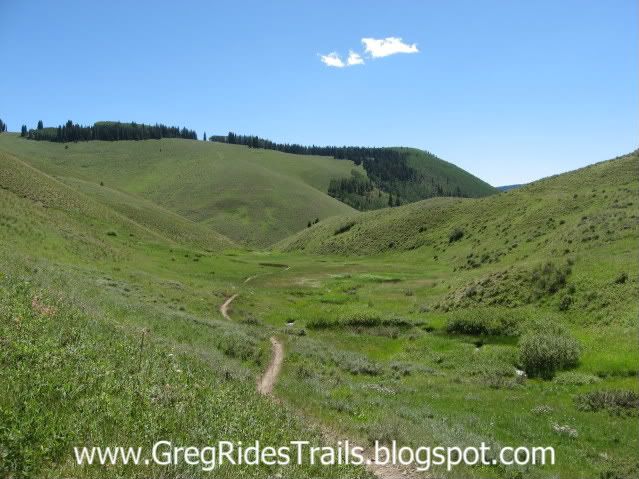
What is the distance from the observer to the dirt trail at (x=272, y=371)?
1769cm

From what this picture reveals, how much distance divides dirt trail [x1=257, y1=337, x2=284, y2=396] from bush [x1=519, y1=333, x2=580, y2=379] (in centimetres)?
1307

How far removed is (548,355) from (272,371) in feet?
46.7

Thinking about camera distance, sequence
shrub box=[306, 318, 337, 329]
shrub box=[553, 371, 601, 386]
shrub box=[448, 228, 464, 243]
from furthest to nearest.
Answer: shrub box=[448, 228, 464, 243], shrub box=[306, 318, 337, 329], shrub box=[553, 371, 601, 386]

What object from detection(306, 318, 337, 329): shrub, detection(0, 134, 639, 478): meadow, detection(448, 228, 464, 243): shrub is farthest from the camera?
detection(448, 228, 464, 243): shrub

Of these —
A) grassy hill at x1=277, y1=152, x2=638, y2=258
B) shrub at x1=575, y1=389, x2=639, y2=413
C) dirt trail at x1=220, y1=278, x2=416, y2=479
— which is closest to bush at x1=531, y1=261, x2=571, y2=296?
grassy hill at x1=277, y1=152, x2=638, y2=258

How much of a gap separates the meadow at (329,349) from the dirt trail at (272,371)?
1.33ft

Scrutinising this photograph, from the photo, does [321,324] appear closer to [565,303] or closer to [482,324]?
[482,324]

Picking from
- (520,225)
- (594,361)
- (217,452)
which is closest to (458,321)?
(594,361)

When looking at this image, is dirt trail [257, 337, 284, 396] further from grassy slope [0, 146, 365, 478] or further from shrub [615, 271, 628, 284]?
shrub [615, 271, 628, 284]

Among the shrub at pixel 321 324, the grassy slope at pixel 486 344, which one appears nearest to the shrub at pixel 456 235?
the grassy slope at pixel 486 344

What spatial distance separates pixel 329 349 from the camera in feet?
96.7

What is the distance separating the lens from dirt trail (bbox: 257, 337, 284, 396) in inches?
696

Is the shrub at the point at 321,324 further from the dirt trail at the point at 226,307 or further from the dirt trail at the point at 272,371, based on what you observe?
the dirt trail at the point at 272,371

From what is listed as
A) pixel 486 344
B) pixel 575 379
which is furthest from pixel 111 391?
pixel 486 344
